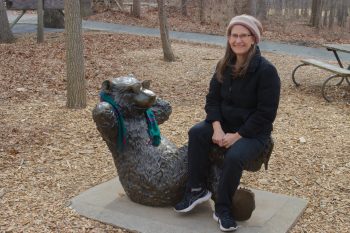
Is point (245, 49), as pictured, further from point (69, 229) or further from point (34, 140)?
point (34, 140)

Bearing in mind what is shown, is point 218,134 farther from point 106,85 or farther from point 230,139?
Answer: point 106,85

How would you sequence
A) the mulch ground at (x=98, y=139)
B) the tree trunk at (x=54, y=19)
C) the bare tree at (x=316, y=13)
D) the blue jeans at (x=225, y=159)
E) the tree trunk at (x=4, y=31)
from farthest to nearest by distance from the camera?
the bare tree at (x=316, y=13) < the tree trunk at (x=54, y=19) < the tree trunk at (x=4, y=31) < the mulch ground at (x=98, y=139) < the blue jeans at (x=225, y=159)

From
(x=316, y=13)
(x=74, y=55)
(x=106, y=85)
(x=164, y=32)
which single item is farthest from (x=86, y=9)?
(x=106, y=85)

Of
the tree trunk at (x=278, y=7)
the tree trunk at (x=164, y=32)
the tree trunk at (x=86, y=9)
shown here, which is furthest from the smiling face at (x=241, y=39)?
the tree trunk at (x=278, y=7)

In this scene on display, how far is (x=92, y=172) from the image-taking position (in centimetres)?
486

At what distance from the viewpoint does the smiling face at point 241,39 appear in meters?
3.51

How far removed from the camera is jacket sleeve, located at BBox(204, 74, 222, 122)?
3689mm

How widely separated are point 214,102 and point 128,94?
0.69 meters

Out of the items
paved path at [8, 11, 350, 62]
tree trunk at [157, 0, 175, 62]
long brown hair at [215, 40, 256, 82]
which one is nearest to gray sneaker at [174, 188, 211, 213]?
long brown hair at [215, 40, 256, 82]

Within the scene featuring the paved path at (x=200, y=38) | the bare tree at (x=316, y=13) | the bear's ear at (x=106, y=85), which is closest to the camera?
the bear's ear at (x=106, y=85)

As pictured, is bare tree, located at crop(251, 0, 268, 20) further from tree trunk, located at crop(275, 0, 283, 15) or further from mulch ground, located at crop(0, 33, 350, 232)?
mulch ground, located at crop(0, 33, 350, 232)

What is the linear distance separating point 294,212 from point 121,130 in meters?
1.57

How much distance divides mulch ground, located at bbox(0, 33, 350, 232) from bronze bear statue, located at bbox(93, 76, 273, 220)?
43 cm

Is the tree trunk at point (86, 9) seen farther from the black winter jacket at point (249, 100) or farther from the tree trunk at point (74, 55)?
the black winter jacket at point (249, 100)
